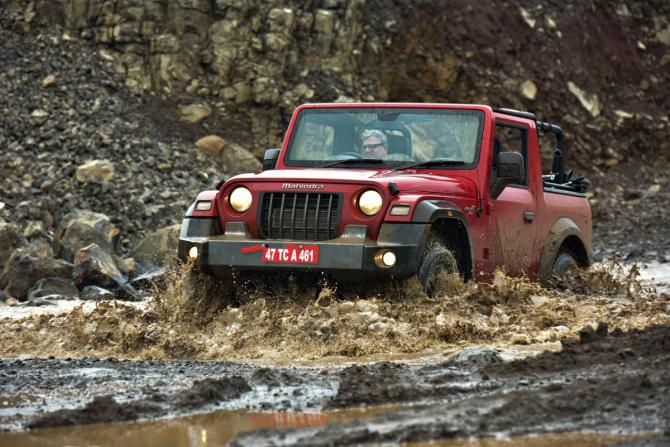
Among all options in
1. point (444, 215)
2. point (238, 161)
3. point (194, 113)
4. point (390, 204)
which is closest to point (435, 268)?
point (444, 215)

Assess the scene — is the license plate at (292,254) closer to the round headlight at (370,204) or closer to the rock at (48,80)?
the round headlight at (370,204)

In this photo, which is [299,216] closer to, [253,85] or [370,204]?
[370,204]

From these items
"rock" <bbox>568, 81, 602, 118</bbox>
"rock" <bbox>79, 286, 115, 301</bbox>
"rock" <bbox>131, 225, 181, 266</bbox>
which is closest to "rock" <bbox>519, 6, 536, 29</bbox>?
"rock" <bbox>568, 81, 602, 118</bbox>

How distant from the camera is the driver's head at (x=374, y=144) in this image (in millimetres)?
9531

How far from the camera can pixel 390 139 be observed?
9.65 meters

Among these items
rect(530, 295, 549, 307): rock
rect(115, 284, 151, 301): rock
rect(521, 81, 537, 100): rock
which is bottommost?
rect(115, 284, 151, 301): rock

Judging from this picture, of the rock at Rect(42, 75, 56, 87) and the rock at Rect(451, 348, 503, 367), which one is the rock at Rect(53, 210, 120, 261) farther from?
the rock at Rect(451, 348, 503, 367)

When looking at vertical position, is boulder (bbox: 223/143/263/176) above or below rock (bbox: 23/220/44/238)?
above

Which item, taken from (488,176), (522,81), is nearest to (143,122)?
(522,81)

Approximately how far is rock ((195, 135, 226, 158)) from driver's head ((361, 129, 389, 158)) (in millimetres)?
12031

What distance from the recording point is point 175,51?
74.7 ft

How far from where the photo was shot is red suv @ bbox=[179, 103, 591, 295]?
27.2 ft

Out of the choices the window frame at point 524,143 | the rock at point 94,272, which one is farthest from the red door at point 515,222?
the rock at point 94,272

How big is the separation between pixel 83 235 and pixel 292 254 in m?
8.29
